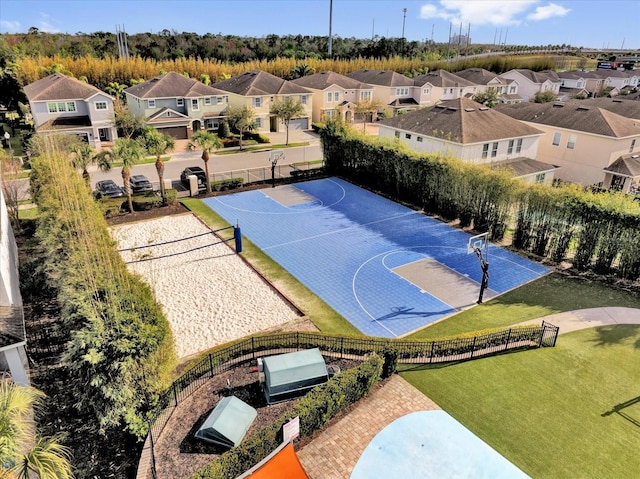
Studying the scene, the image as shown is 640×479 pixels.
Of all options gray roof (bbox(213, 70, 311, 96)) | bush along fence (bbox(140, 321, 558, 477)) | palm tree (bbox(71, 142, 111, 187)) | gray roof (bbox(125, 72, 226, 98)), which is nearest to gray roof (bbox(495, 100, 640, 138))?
gray roof (bbox(213, 70, 311, 96))

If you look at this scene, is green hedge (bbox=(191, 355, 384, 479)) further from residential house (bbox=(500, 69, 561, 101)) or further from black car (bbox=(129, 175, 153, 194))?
residential house (bbox=(500, 69, 561, 101))

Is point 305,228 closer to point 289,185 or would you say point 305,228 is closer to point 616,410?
point 289,185

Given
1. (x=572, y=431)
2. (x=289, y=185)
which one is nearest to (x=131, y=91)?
(x=289, y=185)

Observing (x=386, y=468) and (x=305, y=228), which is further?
(x=305, y=228)

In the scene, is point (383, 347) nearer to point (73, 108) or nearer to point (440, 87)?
point (73, 108)

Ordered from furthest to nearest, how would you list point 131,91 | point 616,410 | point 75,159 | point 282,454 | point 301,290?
1. point 131,91
2. point 75,159
3. point 301,290
4. point 616,410
5. point 282,454
